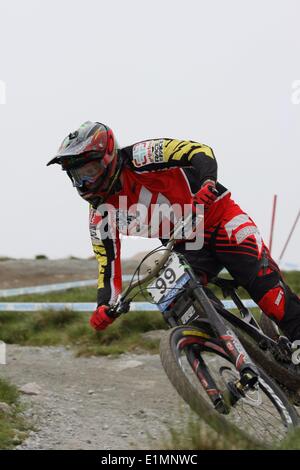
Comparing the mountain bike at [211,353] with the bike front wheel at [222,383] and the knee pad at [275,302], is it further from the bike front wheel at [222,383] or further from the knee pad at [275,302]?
the knee pad at [275,302]

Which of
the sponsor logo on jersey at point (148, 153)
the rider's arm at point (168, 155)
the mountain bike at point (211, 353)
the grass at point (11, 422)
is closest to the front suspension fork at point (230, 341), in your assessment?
the mountain bike at point (211, 353)

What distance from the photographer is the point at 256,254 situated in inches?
203

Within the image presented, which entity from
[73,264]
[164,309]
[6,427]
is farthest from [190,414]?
[73,264]

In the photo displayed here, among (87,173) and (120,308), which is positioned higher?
(87,173)

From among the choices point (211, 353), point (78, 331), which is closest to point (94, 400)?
point (211, 353)

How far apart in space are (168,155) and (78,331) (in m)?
5.49

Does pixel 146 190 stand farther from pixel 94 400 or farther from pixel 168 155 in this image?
pixel 94 400

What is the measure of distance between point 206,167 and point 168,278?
0.86 meters

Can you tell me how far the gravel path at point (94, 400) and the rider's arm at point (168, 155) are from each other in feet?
5.84

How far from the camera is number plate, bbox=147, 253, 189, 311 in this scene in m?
4.68

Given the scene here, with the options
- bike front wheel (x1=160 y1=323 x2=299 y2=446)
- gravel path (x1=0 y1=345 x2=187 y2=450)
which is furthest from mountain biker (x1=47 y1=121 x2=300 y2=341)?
gravel path (x1=0 y1=345 x2=187 y2=450)

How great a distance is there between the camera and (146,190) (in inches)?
212

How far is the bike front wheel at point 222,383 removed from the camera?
14.1 feet

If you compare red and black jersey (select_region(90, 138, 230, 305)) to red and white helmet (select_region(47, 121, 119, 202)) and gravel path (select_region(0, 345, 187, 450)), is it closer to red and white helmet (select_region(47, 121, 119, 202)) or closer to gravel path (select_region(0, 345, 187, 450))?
red and white helmet (select_region(47, 121, 119, 202))
